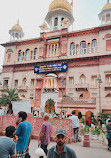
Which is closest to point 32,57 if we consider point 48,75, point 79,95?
point 48,75

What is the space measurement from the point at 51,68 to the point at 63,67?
2.25 meters

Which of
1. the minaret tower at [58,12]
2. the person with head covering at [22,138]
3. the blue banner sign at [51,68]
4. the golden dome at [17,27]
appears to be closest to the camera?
the person with head covering at [22,138]

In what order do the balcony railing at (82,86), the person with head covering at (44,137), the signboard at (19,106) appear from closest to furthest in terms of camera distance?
the person with head covering at (44,137), the signboard at (19,106), the balcony railing at (82,86)

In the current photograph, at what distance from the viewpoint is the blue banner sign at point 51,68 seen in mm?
27438

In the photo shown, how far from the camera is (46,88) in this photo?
27.7 metres

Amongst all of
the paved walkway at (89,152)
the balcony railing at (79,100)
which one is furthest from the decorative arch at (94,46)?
the paved walkway at (89,152)

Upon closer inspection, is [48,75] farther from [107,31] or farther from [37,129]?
[37,129]

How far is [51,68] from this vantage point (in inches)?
1118

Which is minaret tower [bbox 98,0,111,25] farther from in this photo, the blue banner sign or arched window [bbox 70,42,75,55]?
the blue banner sign

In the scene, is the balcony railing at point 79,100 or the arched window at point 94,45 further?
the arched window at point 94,45

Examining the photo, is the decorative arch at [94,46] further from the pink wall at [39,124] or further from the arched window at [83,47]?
the pink wall at [39,124]

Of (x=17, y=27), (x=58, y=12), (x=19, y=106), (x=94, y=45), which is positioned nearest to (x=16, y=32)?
(x=17, y=27)

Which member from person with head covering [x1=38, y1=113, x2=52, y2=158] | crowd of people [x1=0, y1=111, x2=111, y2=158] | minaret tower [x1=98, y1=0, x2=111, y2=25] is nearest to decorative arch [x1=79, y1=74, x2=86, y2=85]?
minaret tower [x1=98, y1=0, x2=111, y2=25]

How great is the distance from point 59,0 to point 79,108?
24.8m
